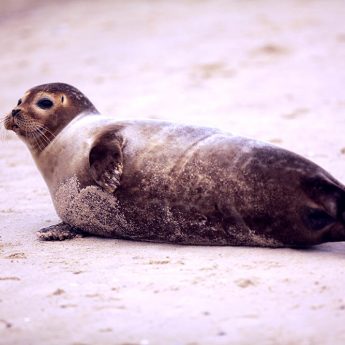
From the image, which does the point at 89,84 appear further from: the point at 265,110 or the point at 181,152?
the point at 181,152

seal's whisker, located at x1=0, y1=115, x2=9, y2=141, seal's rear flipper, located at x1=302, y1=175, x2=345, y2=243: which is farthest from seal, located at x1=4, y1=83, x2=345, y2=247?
seal's whisker, located at x1=0, y1=115, x2=9, y2=141

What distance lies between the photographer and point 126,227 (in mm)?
4695

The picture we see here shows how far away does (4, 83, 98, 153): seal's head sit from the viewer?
524cm

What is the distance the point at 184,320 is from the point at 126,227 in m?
1.38

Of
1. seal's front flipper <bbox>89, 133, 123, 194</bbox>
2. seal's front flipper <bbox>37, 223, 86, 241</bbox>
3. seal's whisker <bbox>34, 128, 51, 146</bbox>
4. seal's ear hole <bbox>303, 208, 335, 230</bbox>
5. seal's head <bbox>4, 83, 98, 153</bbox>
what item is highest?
seal's head <bbox>4, 83, 98, 153</bbox>

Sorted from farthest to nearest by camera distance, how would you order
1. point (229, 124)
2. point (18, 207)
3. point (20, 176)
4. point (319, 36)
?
point (319, 36), point (229, 124), point (20, 176), point (18, 207)

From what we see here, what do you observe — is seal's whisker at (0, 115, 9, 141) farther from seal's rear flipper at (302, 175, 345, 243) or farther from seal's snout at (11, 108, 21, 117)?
seal's rear flipper at (302, 175, 345, 243)

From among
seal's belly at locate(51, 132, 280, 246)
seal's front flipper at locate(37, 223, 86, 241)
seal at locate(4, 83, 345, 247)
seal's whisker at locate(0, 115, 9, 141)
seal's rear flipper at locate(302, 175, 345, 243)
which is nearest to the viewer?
seal's rear flipper at locate(302, 175, 345, 243)

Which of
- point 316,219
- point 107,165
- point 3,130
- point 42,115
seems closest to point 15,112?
point 42,115

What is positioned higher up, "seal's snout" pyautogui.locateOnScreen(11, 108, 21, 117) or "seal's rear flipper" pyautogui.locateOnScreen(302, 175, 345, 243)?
"seal's snout" pyautogui.locateOnScreen(11, 108, 21, 117)

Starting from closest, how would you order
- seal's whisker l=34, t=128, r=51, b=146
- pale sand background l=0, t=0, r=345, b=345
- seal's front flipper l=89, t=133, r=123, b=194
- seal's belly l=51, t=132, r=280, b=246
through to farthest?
1. pale sand background l=0, t=0, r=345, b=345
2. seal's belly l=51, t=132, r=280, b=246
3. seal's front flipper l=89, t=133, r=123, b=194
4. seal's whisker l=34, t=128, r=51, b=146

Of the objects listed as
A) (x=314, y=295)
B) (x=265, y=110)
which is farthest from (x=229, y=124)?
(x=314, y=295)

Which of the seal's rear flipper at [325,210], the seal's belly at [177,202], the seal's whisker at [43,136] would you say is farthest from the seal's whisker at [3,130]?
the seal's rear flipper at [325,210]

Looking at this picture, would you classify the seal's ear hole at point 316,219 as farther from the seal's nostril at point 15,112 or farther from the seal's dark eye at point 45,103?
the seal's nostril at point 15,112
